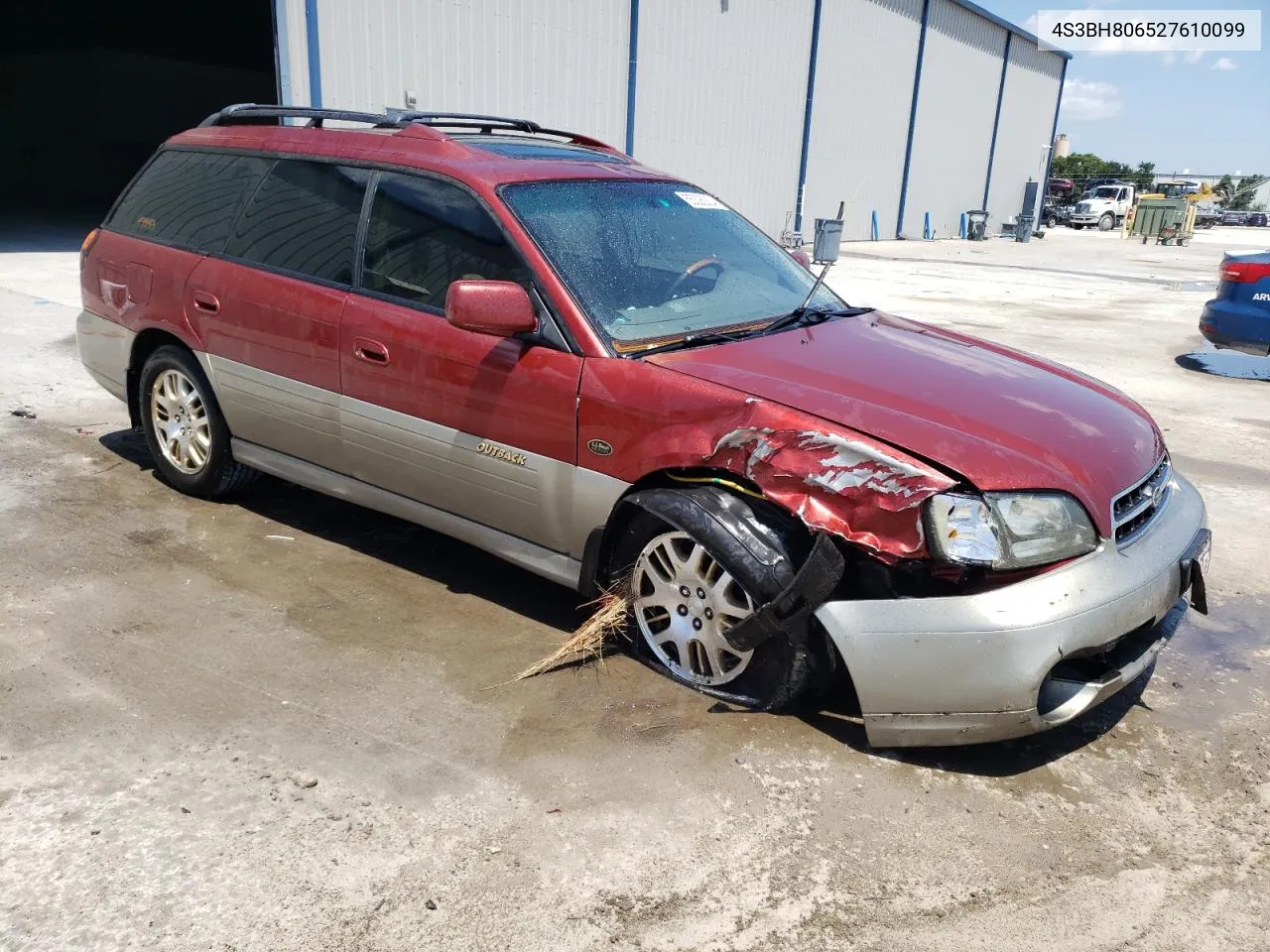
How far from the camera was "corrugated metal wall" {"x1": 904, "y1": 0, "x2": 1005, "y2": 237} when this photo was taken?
98.9ft

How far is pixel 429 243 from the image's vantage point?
397 centimetres

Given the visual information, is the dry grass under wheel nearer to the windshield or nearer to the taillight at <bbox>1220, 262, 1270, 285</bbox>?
the windshield

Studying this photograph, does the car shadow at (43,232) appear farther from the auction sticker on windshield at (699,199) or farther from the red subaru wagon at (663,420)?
the auction sticker on windshield at (699,199)

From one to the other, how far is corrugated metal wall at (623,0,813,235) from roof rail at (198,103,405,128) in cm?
1255

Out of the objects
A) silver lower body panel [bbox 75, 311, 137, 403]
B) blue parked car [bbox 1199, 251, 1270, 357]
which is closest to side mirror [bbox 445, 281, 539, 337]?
silver lower body panel [bbox 75, 311, 137, 403]

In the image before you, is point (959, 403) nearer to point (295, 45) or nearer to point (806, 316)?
point (806, 316)

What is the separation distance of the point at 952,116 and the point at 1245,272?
25330 millimetres

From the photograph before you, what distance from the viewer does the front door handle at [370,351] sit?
396 centimetres

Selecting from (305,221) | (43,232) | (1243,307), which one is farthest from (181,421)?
(43,232)

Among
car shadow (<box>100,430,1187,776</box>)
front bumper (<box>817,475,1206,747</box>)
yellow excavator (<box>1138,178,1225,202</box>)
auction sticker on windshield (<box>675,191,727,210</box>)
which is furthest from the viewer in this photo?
yellow excavator (<box>1138,178,1225,202</box>)

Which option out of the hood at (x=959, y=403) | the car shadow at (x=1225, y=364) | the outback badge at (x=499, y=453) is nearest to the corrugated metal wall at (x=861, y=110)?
the car shadow at (x=1225, y=364)

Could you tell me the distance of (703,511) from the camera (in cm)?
316

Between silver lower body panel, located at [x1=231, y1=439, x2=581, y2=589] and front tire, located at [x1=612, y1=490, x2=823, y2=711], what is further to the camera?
silver lower body panel, located at [x1=231, y1=439, x2=581, y2=589]

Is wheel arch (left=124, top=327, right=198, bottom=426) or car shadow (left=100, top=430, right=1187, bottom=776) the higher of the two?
wheel arch (left=124, top=327, right=198, bottom=426)
